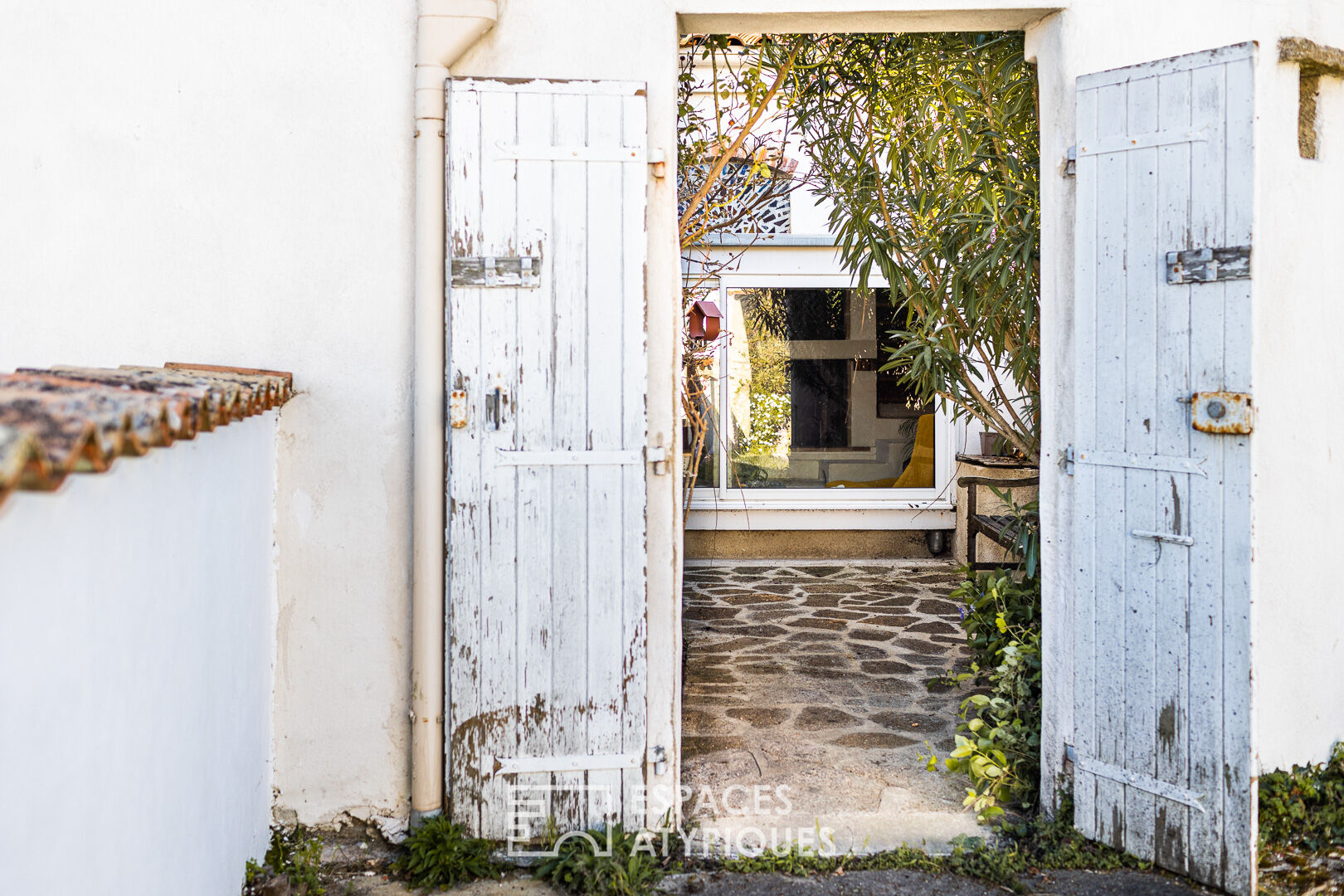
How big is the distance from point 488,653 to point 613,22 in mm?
2108

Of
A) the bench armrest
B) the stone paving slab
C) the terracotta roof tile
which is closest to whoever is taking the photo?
the terracotta roof tile

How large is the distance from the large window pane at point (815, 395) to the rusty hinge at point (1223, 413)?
5646mm

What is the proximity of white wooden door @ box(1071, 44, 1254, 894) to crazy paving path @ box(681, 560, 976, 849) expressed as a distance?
27.0 inches

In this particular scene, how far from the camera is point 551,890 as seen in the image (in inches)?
117

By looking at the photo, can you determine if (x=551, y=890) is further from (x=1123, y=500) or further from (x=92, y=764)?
(x=1123, y=500)

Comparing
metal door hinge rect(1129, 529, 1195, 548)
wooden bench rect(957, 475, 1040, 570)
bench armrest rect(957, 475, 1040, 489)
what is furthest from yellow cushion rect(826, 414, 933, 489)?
metal door hinge rect(1129, 529, 1195, 548)

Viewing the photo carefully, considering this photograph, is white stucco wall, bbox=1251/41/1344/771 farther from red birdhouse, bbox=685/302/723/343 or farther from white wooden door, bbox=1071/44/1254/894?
red birdhouse, bbox=685/302/723/343

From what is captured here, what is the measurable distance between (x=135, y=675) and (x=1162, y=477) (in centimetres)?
284

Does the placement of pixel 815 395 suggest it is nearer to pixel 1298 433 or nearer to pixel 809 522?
pixel 809 522

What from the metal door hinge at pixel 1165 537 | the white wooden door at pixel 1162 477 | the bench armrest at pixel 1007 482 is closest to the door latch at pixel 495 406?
the white wooden door at pixel 1162 477

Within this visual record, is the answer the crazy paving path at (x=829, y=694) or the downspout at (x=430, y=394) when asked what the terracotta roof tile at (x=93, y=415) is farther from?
the crazy paving path at (x=829, y=694)

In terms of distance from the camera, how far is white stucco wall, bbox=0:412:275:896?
1403 mm

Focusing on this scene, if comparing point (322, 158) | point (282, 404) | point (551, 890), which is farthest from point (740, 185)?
point (551, 890)

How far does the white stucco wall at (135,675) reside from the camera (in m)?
1.40
